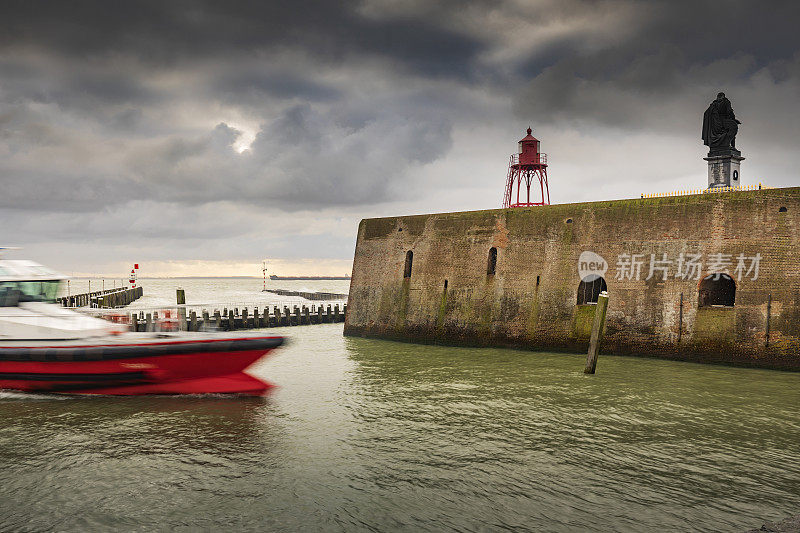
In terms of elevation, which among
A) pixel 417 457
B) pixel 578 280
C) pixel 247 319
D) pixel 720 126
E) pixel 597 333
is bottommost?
pixel 417 457

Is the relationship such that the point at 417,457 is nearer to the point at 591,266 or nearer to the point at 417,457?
the point at 417,457

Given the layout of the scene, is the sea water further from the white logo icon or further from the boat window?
the white logo icon

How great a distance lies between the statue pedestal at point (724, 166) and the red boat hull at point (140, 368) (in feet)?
80.3

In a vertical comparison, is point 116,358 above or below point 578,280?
below

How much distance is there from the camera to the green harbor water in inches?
263

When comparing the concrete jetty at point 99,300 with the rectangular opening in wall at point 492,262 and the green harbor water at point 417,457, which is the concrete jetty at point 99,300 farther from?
the rectangular opening in wall at point 492,262

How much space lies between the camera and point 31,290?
14.0 meters

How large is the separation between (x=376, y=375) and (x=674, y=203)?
10250mm

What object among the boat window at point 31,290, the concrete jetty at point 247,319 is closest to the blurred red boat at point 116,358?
the boat window at point 31,290

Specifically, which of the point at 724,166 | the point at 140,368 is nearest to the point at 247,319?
the point at 140,368

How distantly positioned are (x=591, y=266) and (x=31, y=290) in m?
15.6

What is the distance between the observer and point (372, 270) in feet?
79.8

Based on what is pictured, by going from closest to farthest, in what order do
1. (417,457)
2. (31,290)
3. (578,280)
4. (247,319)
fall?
(417,457) < (31,290) < (578,280) < (247,319)

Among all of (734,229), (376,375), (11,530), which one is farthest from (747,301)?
(11,530)
